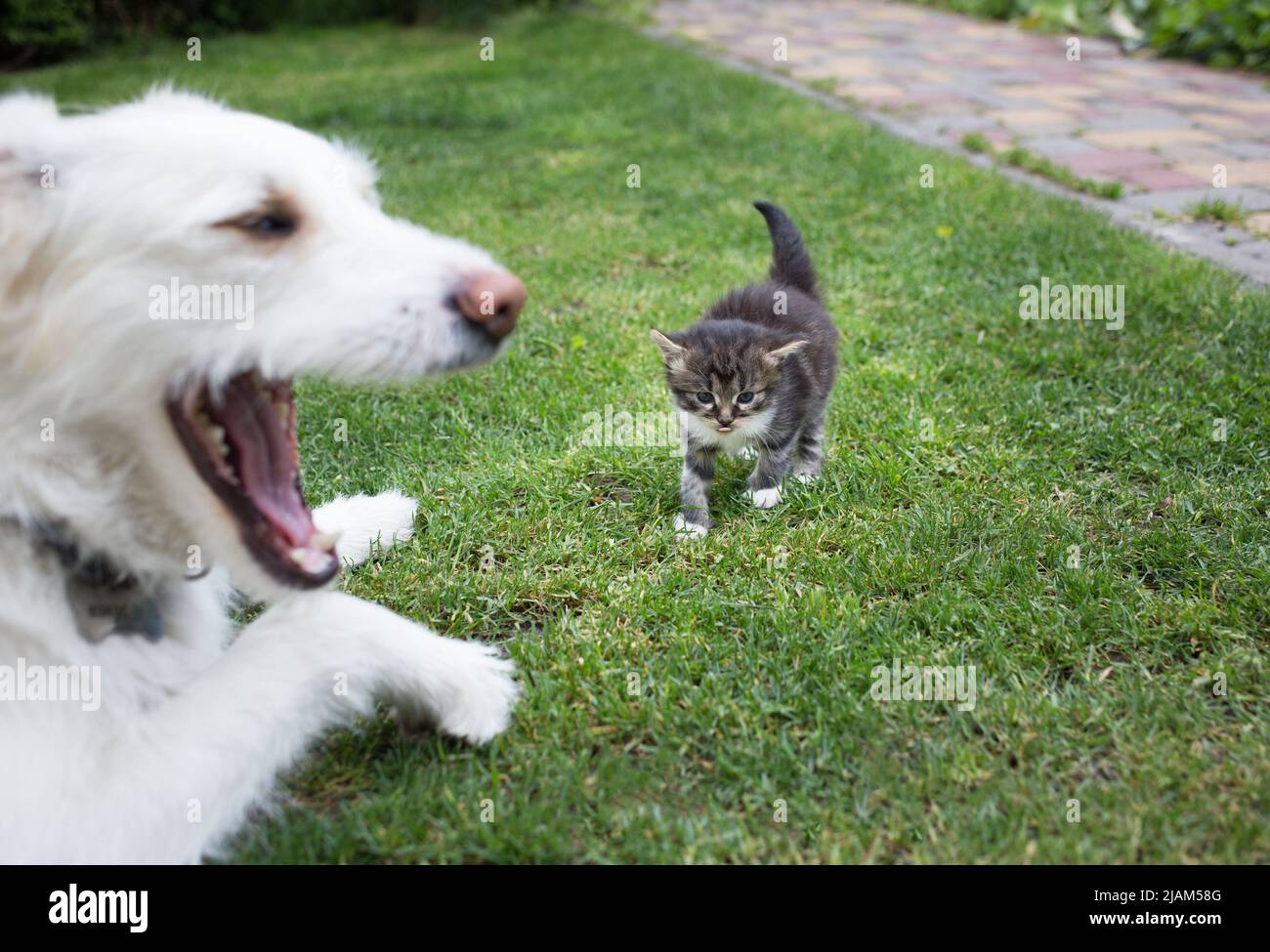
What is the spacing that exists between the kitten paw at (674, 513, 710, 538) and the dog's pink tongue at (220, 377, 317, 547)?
Answer: 143cm

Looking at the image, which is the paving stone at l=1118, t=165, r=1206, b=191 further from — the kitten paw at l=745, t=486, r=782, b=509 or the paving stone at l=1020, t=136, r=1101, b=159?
the kitten paw at l=745, t=486, r=782, b=509

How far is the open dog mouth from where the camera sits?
1.98m

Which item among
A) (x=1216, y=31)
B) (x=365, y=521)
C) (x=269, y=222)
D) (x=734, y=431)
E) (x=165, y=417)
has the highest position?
(x=1216, y=31)

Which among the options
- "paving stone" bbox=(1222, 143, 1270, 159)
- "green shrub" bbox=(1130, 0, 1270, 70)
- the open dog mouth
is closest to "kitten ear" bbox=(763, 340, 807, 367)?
the open dog mouth

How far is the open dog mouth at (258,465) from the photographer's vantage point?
6.49 ft

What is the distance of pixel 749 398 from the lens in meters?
3.60

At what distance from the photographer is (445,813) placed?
2209 mm

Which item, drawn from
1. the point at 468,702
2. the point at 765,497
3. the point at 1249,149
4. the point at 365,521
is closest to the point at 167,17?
the point at 1249,149

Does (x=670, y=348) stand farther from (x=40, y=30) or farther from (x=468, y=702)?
(x=40, y=30)

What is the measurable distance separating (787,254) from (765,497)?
131 centimetres

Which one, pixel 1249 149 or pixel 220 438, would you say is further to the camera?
pixel 1249 149
